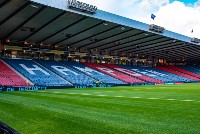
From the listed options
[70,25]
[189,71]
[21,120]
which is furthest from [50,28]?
[189,71]

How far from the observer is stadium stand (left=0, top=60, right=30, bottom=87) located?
96.5ft

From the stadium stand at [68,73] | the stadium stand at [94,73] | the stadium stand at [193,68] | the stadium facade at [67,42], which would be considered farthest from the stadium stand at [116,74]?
the stadium stand at [193,68]

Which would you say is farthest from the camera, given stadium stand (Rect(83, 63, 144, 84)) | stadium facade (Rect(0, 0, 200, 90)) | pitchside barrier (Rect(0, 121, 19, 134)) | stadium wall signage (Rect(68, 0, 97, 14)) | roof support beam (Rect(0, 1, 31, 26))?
stadium stand (Rect(83, 63, 144, 84))

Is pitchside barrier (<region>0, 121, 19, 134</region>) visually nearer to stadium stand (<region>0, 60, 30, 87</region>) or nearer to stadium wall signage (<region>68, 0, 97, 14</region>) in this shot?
stadium wall signage (<region>68, 0, 97, 14</region>)

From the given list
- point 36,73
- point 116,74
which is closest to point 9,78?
point 36,73

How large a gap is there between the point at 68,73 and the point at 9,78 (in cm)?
1089

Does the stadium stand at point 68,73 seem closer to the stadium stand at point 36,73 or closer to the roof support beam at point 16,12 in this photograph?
the stadium stand at point 36,73

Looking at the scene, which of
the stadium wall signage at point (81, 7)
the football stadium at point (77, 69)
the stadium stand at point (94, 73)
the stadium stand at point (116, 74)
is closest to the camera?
the football stadium at point (77, 69)

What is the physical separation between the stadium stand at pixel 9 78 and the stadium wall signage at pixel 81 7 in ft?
37.9

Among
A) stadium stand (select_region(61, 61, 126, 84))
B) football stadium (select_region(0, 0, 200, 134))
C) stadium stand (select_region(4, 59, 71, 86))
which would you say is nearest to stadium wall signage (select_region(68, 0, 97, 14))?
football stadium (select_region(0, 0, 200, 134))

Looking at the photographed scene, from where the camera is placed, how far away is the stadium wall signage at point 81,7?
27.5 metres

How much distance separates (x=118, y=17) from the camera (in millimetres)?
33219

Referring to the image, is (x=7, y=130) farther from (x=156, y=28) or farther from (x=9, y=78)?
(x=156, y=28)

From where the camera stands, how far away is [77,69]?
4416 cm
